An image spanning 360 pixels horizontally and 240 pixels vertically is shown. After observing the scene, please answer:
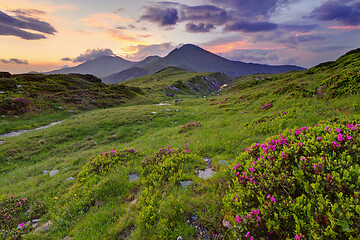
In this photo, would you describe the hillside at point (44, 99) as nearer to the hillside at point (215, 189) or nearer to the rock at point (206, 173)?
the hillside at point (215, 189)

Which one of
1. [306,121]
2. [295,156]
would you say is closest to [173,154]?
[295,156]

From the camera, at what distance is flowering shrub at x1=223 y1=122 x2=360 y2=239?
3.00m

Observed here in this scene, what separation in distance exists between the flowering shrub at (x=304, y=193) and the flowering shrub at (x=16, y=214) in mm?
7557

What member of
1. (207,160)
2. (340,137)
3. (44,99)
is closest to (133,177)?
(207,160)

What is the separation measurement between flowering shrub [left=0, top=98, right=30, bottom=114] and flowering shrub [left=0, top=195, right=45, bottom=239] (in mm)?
25654

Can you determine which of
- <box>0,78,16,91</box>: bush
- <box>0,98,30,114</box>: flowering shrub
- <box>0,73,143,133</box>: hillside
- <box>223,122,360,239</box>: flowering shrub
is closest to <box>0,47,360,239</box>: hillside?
<box>223,122,360,239</box>: flowering shrub

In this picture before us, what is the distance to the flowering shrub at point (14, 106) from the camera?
24.3m

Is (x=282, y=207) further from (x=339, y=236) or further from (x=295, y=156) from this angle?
(x=295, y=156)

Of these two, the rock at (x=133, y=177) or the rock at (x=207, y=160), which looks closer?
the rock at (x=133, y=177)

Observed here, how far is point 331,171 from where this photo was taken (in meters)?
3.84

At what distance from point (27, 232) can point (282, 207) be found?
339 inches

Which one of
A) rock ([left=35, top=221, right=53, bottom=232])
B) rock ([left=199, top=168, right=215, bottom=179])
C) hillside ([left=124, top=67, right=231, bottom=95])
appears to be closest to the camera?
rock ([left=35, top=221, right=53, bottom=232])

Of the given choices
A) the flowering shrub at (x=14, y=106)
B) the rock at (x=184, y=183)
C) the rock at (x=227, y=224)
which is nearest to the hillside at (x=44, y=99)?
the flowering shrub at (x=14, y=106)

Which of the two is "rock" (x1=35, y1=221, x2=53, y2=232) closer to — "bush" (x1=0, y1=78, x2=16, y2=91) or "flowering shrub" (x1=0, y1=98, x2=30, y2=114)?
"flowering shrub" (x1=0, y1=98, x2=30, y2=114)
